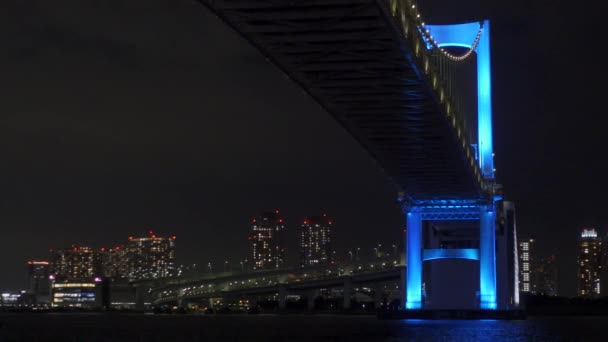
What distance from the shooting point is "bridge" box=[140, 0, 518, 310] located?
21594mm

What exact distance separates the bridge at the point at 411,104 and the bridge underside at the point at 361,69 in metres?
0.03

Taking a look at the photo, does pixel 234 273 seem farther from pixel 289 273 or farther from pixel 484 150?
pixel 484 150

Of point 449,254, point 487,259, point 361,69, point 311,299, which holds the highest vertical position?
point 361,69

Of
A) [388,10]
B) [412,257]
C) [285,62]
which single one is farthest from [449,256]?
[388,10]

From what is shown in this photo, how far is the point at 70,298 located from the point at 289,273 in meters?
36.2

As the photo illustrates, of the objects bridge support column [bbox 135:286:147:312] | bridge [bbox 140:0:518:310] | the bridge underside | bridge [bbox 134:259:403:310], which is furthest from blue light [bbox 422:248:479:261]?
bridge support column [bbox 135:286:147:312]

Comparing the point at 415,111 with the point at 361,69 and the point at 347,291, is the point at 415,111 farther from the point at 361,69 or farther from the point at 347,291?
the point at 347,291

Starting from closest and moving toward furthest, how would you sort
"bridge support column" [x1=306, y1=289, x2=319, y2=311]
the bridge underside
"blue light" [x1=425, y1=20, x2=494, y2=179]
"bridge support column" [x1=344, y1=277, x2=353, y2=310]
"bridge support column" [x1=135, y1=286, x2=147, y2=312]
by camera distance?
the bridge underside, "blue light" [x1=425, y1=20, x2=494, y2=179], "bridge support column" [x1=344, y1=277, x2=353, y2=310], "bridge support column" [x1=306, y1=289, x2=319, y2=311], "bridge support column" [x1=135, y1=286, x2=147, y2=312]

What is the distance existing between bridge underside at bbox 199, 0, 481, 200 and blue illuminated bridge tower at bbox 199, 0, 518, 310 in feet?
0.11

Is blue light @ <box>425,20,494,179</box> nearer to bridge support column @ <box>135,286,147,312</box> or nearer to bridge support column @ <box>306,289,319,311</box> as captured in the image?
bridge support column @ <box>306,289,319,311</box>

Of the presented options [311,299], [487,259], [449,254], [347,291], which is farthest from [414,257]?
[311,299]

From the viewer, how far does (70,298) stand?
442 ft

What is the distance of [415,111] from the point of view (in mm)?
31719

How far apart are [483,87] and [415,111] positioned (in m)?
23.5
